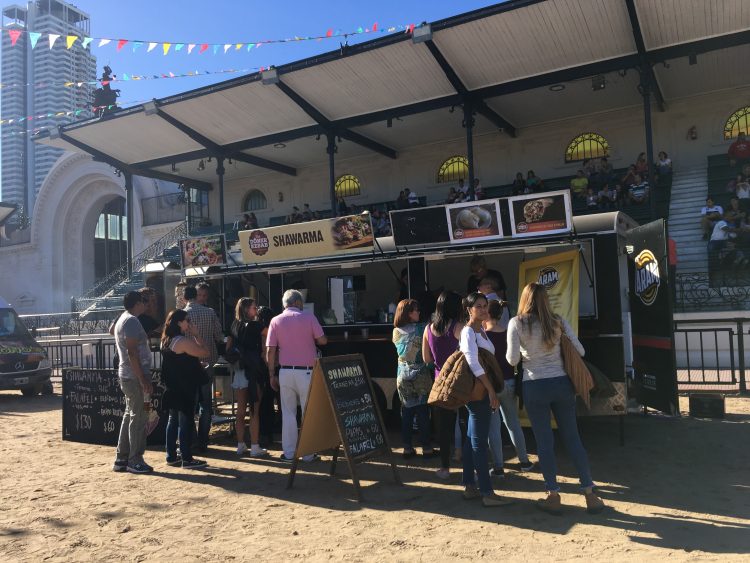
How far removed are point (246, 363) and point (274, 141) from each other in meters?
13.0

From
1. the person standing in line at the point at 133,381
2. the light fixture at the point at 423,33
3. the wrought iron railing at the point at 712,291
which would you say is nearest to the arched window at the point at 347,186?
the light fixture at the point at 423,33

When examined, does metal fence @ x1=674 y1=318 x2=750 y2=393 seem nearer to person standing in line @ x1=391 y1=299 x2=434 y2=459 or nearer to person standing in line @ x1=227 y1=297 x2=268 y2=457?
person standing in line @ x1=391 y1=299 x2=434 y2=459

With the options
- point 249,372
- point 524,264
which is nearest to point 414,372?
point 249,372

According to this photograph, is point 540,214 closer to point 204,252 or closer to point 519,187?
point 204,252

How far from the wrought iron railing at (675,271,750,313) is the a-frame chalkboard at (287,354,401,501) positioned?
10.9 m

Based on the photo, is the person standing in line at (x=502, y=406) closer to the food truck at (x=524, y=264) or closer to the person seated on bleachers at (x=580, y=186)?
the food truck at (x=524, y=264)

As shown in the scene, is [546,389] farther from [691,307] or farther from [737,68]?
[737,68]

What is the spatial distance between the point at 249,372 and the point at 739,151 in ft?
50.6

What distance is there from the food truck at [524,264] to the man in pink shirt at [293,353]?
4.71ft

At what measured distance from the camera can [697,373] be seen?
11.8 m

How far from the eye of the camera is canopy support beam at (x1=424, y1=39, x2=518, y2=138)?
45.7 ft

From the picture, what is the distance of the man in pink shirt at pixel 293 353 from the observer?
644 cm

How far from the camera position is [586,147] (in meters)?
19.0

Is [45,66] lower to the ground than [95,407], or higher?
higher
